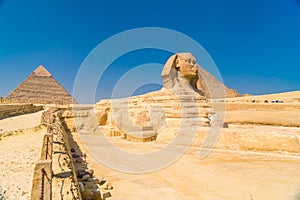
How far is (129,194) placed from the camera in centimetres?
427

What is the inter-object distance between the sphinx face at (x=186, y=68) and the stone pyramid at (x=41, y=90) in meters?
55.2

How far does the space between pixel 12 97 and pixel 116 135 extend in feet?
191

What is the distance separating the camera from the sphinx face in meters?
12.0

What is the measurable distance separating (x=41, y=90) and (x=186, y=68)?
64.7m

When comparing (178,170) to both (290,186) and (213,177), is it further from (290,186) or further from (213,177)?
(290,186)

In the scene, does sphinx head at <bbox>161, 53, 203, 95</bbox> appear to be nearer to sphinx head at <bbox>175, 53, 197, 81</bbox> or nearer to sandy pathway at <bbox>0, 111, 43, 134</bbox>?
sphinx head at <bbox>175, 53, 197, 81</bbox>

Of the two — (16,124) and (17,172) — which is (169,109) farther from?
(16,124)

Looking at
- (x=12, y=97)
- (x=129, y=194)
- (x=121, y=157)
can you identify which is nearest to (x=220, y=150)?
(x=121, y=157)

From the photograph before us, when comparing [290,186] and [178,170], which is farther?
[178,170]

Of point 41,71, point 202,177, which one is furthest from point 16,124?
point 41,71

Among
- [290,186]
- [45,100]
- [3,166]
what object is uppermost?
[45,100]

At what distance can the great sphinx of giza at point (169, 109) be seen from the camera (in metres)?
10.0

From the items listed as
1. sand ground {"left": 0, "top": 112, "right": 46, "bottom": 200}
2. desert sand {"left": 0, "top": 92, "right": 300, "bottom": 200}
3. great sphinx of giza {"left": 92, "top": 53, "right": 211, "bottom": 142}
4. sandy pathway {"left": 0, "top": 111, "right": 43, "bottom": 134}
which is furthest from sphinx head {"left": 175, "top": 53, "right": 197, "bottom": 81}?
sandy pathway {"left": 0, "top": 111, "right": 43, "bottom": 134}

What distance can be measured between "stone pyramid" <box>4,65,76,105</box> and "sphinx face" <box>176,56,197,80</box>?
5522 cm
